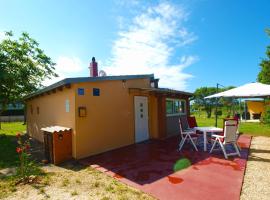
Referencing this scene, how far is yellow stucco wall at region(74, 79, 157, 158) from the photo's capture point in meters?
6.92

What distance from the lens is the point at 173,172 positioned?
5.15 m

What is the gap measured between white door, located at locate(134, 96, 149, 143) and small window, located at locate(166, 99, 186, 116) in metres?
1.52

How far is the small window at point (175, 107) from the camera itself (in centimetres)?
1092

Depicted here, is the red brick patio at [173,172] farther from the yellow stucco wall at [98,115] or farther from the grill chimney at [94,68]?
the grill chimney at [94,68]

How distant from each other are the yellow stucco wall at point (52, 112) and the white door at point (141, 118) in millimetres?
3417

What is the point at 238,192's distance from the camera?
3871 millimetres

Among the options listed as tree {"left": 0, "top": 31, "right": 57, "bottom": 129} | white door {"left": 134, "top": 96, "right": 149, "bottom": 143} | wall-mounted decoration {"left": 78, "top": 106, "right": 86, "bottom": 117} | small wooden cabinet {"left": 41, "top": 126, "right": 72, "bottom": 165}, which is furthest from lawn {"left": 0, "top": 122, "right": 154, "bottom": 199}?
tree {"left": 0, "top": 31, "right": 57, "bottom": 129}

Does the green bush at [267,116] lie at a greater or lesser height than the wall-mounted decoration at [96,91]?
lesser

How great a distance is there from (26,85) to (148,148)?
12161 mm

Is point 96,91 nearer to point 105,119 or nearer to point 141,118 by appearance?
point 105,119

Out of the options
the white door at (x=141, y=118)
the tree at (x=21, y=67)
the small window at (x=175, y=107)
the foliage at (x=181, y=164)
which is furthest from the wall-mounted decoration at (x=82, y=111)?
the tree at (x=21, y=67)

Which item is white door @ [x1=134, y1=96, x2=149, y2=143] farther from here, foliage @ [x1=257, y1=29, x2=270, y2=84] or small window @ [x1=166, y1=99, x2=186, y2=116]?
foliage @ [x1=257, y1=29, x2=270, y2=84]

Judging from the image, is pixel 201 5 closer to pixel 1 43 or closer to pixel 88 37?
pixel 88 37

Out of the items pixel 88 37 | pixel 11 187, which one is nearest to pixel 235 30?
pixel 88 37
